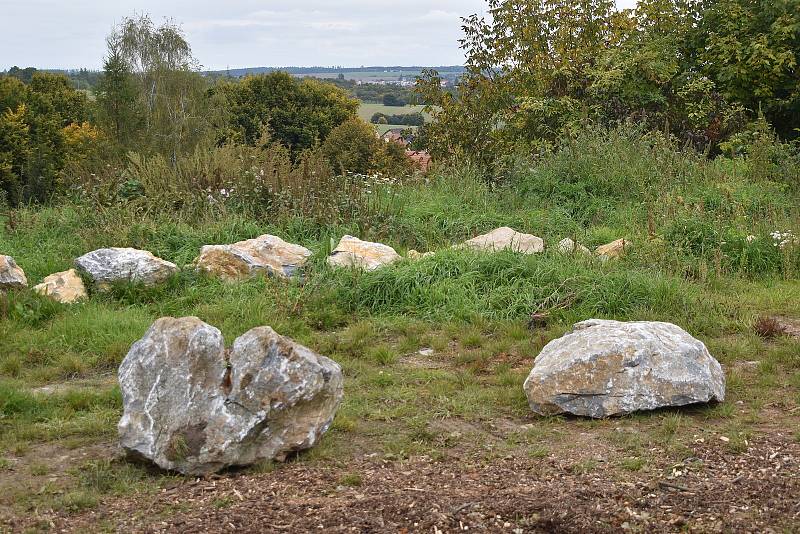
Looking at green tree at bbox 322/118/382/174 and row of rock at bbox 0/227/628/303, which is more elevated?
row of rock at bbox 0/227/628/303

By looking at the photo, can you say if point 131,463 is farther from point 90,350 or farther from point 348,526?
point 90,350

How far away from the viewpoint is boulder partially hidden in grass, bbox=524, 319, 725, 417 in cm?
500

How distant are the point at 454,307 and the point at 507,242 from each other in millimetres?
1590

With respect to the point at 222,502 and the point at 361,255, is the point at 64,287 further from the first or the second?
the point at 222,502

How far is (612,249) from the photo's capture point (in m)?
8.27

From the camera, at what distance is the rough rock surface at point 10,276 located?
23.7 feet

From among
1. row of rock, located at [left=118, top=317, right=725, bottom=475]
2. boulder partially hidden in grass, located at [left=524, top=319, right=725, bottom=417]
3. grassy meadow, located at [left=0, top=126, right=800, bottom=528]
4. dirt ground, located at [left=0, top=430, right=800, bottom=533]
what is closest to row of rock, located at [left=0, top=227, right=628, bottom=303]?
grassy meadow, located at [left=0, top=126, right=800, bottom=528]

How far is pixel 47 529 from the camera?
369 cm

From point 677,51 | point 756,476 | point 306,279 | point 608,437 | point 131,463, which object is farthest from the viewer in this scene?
point 677,51

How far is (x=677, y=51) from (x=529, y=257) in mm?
9565

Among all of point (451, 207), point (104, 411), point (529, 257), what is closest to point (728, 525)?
point (104, 411)

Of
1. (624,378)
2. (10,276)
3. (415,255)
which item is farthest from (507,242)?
(10,276)

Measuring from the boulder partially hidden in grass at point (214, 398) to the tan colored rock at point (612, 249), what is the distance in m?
4.37

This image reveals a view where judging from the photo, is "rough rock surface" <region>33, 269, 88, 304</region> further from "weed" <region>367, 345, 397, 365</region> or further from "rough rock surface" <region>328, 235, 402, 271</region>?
"weed" <region>367, 345, 397, 365</region>
